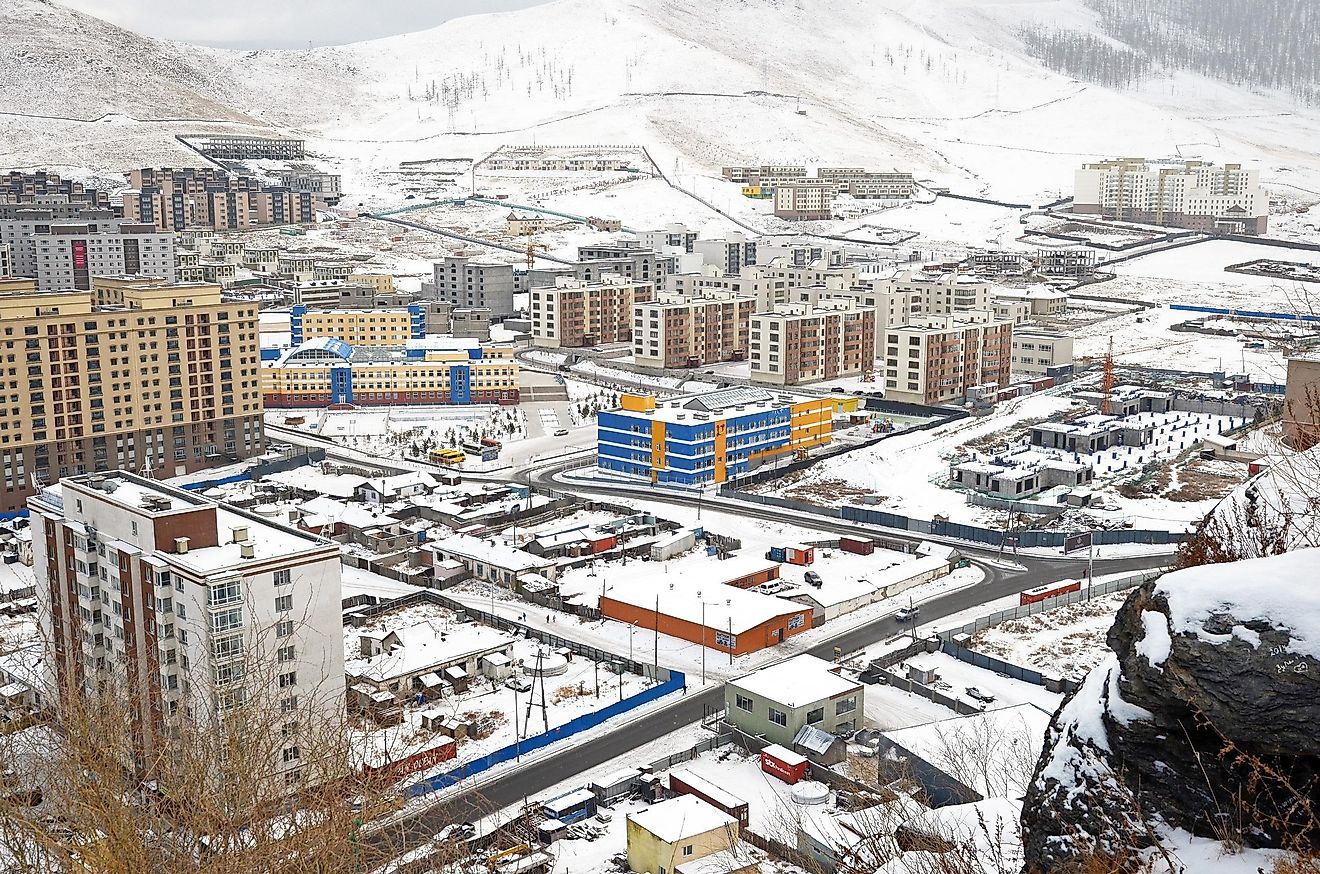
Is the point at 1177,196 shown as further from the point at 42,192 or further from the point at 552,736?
the point at 552,736

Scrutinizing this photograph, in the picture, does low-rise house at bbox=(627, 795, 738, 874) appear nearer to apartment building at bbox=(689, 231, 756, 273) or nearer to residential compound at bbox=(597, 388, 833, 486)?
residential compound at bbox=(597, 388, 833, 486)

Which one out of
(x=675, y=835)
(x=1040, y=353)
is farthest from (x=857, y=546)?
(x=1040, y=353)

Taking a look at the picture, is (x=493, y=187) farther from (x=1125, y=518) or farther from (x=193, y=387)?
(x=1125, y=518)

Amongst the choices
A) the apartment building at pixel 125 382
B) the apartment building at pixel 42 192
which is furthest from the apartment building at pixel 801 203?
the apartment building at pixel 125 382

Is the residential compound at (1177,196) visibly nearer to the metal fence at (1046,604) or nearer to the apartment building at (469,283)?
the apartment building at (469,283)

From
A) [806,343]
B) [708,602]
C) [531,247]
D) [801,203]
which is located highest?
[801,203]
